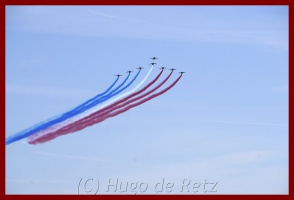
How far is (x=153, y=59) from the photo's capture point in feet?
132

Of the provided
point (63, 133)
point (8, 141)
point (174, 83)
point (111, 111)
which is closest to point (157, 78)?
point (174, 83)

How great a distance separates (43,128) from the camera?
3731 centimetres

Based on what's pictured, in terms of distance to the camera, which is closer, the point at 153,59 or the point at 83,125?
the point at 83,125

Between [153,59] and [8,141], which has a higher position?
[153,59]

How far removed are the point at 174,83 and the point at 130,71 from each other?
9.31 feet

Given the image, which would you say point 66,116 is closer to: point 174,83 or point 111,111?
point 111,111

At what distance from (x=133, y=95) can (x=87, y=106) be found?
3055 mm

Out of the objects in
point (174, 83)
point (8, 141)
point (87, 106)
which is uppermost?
point (174, 83)

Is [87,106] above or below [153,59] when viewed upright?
below

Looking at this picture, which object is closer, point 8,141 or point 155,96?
point 8,141

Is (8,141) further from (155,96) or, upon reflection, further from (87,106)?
(155,96)

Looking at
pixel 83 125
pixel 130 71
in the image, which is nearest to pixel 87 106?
pixel 83 125

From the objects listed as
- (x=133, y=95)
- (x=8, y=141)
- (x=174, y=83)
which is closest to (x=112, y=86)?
(x=133, y=95)

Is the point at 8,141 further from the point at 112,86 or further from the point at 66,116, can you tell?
the point at 112,86
